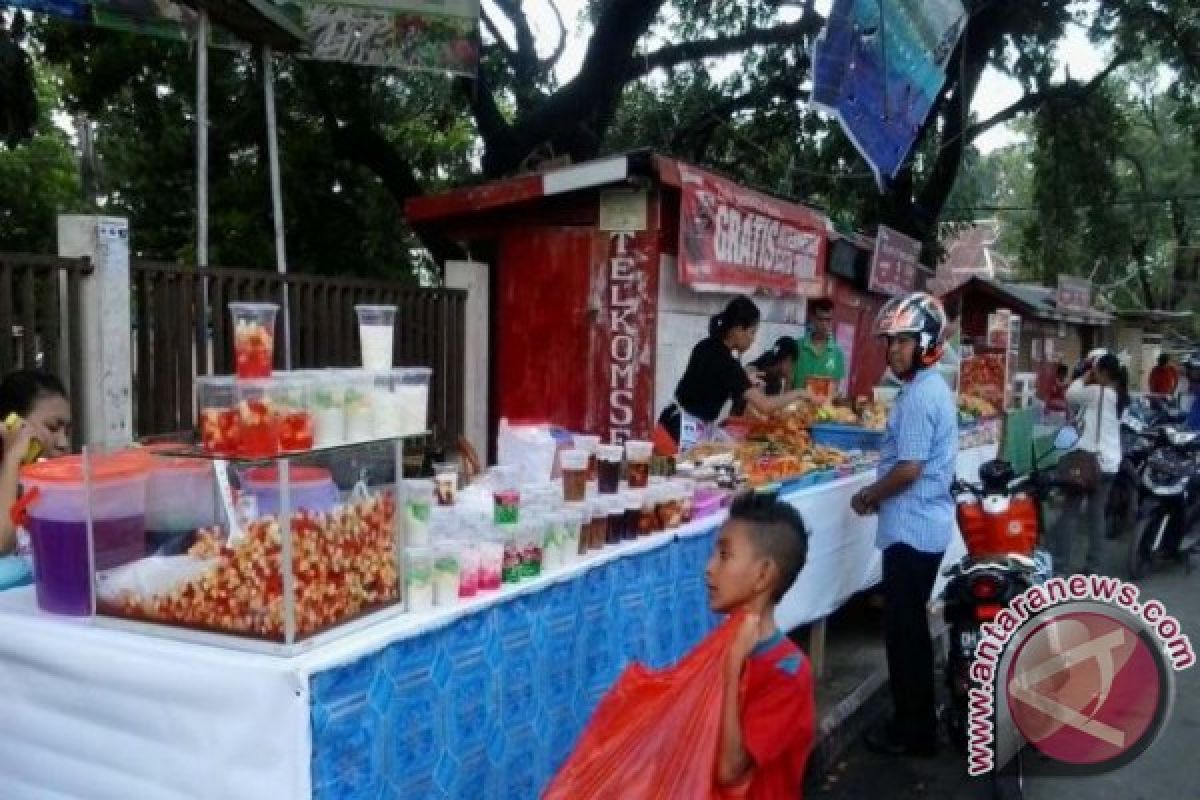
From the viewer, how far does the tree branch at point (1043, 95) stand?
45.1 feet

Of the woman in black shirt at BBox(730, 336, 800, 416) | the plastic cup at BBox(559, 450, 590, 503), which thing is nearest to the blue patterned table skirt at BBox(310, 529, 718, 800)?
the plastic cup at BBox(559, 450, 590, 503)

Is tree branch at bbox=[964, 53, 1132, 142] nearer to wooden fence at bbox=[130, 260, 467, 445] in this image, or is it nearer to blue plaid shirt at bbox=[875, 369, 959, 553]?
wooden fence at bbox=[130, 260, 467, 445]

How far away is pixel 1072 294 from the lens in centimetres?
1930

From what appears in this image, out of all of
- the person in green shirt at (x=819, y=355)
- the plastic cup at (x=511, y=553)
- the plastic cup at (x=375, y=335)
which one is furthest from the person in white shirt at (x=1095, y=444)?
the plastic cup at (x=375, y=335)

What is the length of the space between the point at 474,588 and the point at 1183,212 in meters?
29.8

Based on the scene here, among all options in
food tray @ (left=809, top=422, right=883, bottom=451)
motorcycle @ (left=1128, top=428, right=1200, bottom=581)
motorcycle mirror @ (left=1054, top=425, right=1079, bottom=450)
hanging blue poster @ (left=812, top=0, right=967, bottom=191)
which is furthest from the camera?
motorcycle @ (left=1128, top=428, right=1200, bottom=581)

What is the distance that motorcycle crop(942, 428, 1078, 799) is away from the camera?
13.3 ft

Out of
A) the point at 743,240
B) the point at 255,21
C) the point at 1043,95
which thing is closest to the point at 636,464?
the point at 255,21

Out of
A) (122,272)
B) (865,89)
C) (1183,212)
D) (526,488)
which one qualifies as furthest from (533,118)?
(1183,212)

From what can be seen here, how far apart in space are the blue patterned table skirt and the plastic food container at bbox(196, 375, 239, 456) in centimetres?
52

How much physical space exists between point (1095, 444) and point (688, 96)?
7701mm

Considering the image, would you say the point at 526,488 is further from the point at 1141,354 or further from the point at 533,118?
the point at 1141,354

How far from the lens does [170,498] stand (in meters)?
2.32

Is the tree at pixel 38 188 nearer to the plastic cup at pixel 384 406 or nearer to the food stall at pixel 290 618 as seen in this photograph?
the food stall at pixel 290 618
